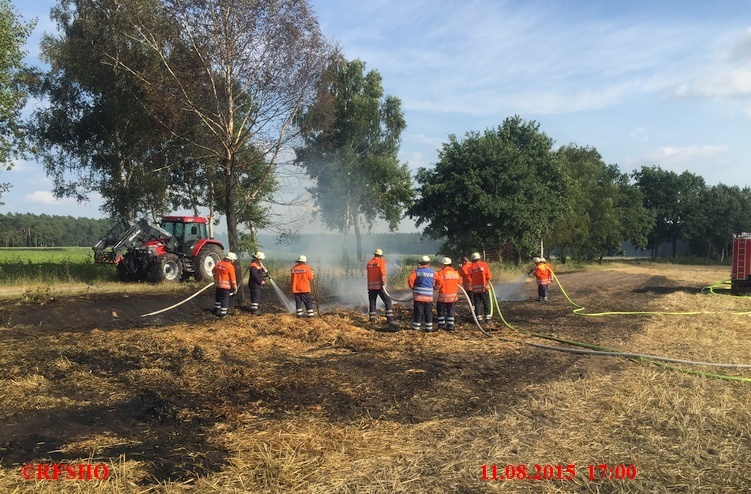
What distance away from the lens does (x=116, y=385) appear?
6668mm

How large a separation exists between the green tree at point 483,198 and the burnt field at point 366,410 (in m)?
18.2

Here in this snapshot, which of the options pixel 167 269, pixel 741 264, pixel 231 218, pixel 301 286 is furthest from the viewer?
pixel 741 264

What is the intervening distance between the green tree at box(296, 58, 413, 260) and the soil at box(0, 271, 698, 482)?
18.7 meters

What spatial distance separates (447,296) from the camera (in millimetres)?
11352

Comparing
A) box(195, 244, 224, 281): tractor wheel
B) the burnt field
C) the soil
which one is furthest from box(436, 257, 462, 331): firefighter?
box(195, 244, 224, 281): tractor wheel

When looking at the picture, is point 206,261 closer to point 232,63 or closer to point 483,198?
point 232,63

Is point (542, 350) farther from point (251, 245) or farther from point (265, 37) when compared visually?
point (251, 245)

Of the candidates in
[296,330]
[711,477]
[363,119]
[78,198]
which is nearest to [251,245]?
[78,198]

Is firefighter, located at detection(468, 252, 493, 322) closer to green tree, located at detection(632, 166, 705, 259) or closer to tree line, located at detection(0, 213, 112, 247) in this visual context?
green tree, located at detection(632, 166, 705, 259)

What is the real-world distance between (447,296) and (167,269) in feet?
34.8

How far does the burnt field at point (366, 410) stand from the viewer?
4070 millimetres

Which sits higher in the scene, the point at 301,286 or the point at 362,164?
the point at 362,164

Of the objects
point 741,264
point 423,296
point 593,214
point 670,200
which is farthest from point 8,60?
point 670,200

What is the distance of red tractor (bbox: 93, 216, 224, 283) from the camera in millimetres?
17578
